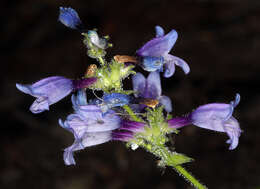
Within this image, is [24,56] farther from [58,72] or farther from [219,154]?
[219,154]

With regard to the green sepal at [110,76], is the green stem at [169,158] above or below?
below

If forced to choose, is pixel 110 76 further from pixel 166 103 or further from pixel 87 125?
pixel 166 103

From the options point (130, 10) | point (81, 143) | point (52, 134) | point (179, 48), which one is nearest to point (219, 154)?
point (179, 48)

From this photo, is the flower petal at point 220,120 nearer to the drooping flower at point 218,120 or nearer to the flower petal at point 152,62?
the drooping flower at point 218,120

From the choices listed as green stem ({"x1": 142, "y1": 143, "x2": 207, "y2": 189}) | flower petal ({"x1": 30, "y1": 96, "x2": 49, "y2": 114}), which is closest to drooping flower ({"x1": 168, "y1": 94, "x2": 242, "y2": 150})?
green stem ({"x1": 142, "y1": 143, "x2": 207, "y2": 189})

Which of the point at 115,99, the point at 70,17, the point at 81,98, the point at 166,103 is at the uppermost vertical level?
the point at 70,17

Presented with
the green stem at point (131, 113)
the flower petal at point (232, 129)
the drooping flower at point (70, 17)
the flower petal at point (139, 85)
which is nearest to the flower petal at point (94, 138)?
the green stem at point (131, 113)

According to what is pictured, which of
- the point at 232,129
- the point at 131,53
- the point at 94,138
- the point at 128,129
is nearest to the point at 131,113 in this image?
the point at 128,129
